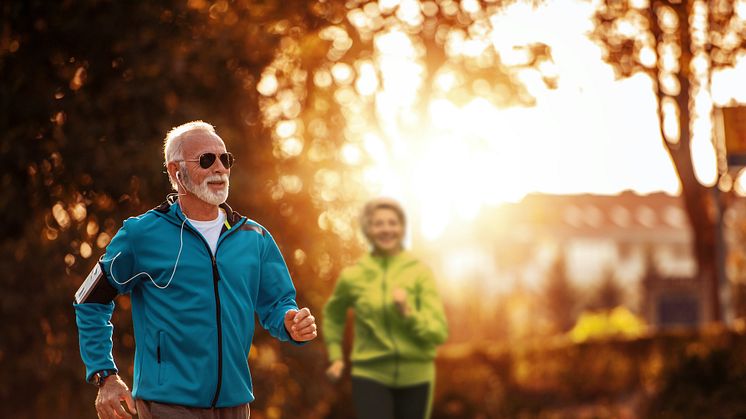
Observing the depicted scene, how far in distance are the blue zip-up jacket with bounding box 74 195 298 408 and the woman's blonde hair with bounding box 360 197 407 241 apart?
132 inches

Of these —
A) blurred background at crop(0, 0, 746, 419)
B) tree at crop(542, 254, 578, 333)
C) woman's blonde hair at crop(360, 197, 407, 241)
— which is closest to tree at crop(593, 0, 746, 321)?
blurred background at crop(0, 0, 746, 419)

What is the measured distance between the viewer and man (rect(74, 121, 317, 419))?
185 inches

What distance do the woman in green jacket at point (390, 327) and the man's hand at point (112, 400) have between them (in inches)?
133

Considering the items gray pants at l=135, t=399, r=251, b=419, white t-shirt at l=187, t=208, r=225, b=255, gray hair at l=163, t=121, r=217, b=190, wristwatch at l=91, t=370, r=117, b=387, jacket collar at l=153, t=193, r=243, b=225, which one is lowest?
gray pants at l=135, t=399, r=251, b=419

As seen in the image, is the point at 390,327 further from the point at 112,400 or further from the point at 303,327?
the point at 112,400

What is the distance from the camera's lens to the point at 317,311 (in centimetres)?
1091

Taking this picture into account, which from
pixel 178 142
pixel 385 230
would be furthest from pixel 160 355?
pixel 385 230

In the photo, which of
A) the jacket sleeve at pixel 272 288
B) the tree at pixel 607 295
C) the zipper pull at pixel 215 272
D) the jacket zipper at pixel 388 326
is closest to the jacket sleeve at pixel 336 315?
the jacket zipper at pixel 388 326

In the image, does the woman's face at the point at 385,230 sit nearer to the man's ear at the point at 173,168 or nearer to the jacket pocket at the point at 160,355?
the man's ear at the point at 173,168

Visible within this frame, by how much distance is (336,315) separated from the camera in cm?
858

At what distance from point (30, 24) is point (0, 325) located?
7.88 feet

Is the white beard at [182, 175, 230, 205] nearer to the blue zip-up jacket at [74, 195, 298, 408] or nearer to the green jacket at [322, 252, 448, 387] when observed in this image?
the blue zip-up jacket at [74, 195, 298, 408]

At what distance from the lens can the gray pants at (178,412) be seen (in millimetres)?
4676

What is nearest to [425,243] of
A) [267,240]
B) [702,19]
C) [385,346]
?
[702,19]
